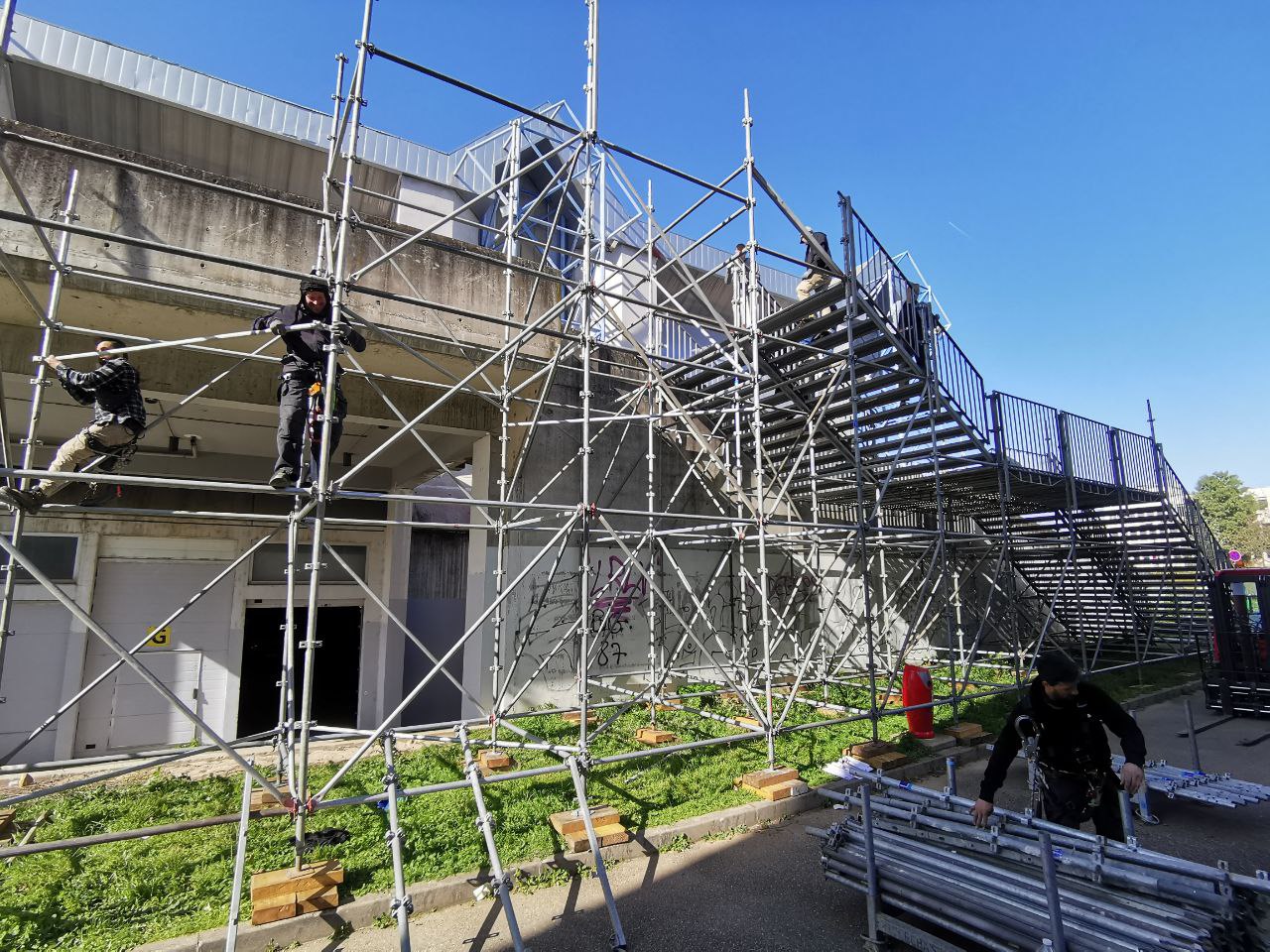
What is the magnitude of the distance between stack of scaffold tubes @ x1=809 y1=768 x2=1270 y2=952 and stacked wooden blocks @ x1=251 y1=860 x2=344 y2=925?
3.29 metres

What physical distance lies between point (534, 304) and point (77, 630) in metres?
8.46

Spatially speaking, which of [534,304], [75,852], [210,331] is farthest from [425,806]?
[534,304]

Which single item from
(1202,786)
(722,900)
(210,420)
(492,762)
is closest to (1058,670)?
(722,900)

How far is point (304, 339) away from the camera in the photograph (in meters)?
4.89

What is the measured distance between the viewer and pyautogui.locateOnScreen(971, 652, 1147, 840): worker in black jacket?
3.64 metres

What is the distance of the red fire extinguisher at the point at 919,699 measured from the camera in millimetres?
7617

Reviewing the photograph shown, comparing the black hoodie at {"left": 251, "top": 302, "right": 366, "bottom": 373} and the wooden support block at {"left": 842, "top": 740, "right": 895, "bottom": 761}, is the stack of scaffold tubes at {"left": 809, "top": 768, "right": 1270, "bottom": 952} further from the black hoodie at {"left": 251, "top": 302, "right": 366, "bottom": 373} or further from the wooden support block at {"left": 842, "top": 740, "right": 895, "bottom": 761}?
the black hoodie at {"left": 251, "top": 302, "right": 366, "bottom": 373}

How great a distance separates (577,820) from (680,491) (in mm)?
6130

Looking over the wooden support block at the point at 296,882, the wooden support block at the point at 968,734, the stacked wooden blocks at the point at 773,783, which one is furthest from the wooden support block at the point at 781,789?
the wooden support block at the point at 296,882

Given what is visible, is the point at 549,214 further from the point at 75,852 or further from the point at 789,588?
the point at 75,852

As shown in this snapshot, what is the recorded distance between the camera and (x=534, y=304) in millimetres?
9250

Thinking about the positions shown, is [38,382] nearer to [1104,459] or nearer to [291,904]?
[291,904]

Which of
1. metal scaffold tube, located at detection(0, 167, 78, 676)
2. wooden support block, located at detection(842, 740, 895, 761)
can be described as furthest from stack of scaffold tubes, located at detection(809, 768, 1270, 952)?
metal scaffold tube, located at detection(0, 167, 78, 676)

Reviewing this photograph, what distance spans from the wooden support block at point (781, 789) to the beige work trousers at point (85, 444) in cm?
635
